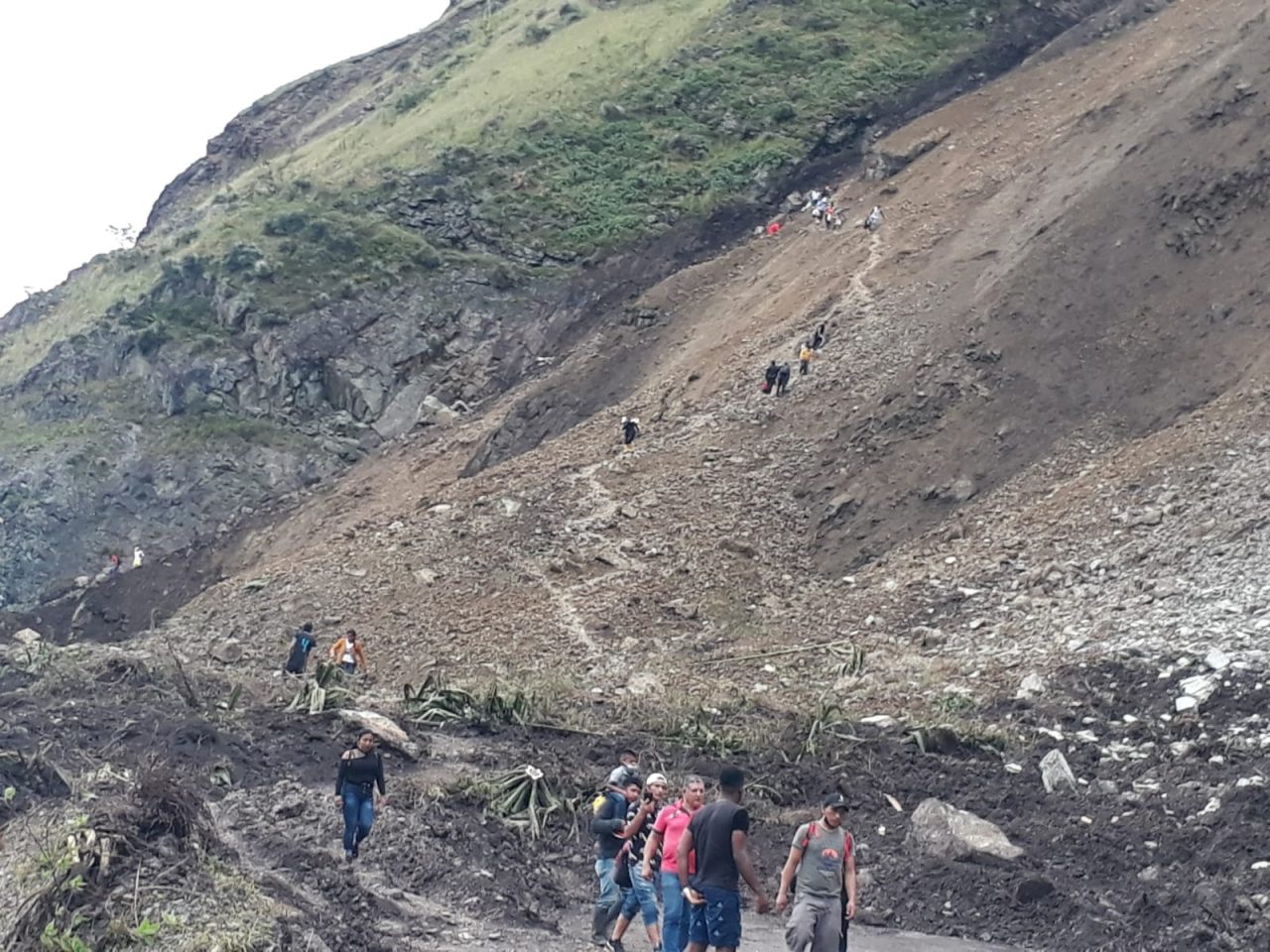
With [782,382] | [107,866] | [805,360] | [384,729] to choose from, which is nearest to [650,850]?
[107,866]

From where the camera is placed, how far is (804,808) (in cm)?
1303

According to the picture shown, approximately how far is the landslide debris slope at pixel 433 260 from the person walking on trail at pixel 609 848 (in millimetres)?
19024

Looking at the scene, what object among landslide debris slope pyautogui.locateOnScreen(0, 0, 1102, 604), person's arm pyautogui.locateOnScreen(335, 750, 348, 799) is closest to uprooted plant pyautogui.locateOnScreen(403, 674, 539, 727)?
person's arm pyautogui.locateOnScreen(335, 750, 348, 799)

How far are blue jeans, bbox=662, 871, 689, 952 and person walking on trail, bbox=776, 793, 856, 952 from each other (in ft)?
1.88

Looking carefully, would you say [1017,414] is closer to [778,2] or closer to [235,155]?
[778,2]

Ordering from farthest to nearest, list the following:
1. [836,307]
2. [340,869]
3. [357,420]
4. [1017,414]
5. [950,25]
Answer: [950,25]
[357,420]
[836,307]
[1017,414]
[340,869]

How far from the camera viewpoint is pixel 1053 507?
18.5 metres

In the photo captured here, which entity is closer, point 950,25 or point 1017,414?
point 1017,414

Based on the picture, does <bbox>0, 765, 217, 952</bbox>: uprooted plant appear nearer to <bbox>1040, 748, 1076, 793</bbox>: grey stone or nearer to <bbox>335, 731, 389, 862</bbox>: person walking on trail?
<bbox>335, 731, 389, 862</bbox>: person walking on trail

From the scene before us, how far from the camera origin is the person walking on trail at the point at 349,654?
1909cm

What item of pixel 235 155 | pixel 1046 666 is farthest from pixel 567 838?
pixel 235 155

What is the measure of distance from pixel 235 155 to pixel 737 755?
180 ft

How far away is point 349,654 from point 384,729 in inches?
194

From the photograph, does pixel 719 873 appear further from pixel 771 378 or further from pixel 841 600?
pixel 771 378
